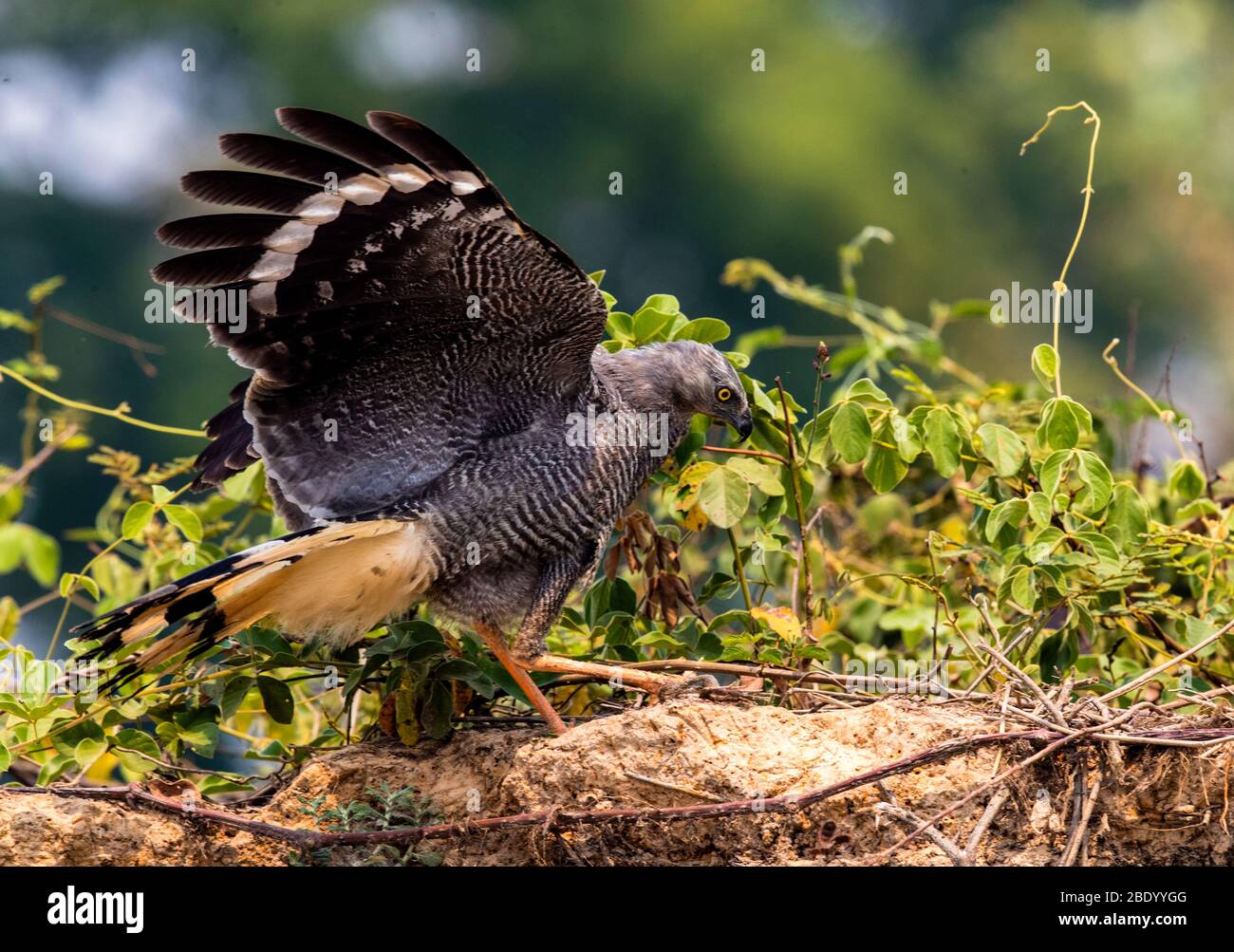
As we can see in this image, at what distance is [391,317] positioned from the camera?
3.84 m

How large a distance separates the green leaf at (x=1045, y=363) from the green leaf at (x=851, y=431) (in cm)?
45

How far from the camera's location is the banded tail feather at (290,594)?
3.65 m

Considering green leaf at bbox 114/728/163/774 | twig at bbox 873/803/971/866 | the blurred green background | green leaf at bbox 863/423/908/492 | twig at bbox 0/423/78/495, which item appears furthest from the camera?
the blurred green background

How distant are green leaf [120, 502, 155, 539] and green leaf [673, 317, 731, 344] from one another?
1.45m

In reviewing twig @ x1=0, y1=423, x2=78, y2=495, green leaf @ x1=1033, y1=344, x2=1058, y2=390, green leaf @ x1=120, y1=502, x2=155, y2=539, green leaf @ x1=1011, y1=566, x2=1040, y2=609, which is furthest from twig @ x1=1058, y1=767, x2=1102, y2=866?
twig @ x1=0, y1=423, x2=78, y2=495

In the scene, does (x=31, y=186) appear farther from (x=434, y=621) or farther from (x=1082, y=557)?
(x=1082, y=557)

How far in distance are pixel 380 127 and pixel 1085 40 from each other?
1806 cm

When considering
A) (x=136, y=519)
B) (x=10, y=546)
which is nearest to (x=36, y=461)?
(x=10, y=546)

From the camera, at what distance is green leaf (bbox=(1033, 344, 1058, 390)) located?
158 inches

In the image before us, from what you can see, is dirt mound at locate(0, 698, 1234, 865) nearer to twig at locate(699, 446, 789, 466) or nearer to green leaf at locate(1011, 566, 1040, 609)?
green leaf at locate(1011, 566, 1040, 609)

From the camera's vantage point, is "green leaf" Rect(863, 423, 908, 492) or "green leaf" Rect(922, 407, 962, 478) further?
"green leaf" Rect(863, 423, 908, 492)

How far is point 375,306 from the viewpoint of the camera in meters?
3.80

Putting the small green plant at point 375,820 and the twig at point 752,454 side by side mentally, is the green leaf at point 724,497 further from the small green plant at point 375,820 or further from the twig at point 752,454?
the small green plant at point 375,820
